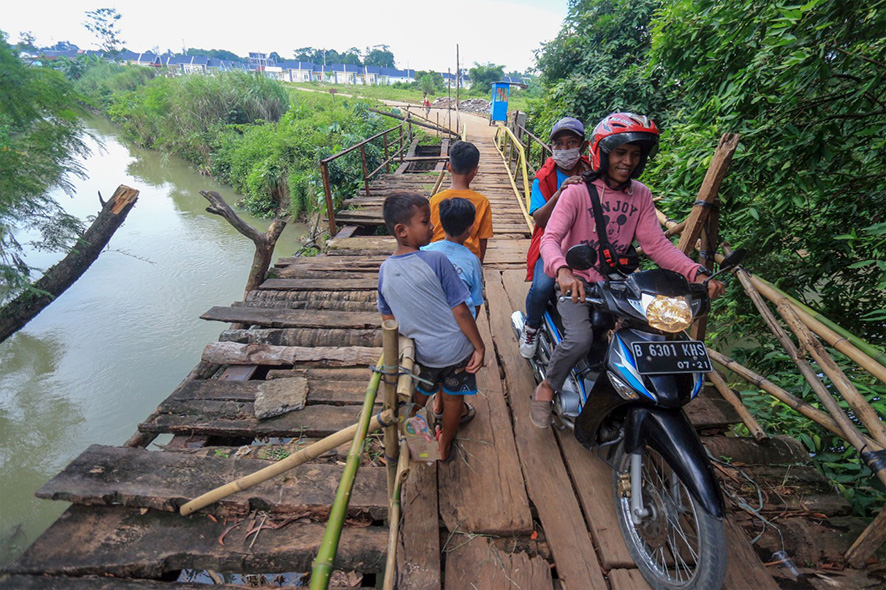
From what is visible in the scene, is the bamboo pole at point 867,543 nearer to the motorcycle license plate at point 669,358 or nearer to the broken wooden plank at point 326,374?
the motorcycle license plate at point 669,358

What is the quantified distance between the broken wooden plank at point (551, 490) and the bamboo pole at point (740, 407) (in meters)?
1.08

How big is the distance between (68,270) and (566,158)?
6.63 meters

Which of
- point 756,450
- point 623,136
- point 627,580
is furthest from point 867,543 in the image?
point 623,136

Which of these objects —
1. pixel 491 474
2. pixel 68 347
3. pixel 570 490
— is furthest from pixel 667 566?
pixel 68 347

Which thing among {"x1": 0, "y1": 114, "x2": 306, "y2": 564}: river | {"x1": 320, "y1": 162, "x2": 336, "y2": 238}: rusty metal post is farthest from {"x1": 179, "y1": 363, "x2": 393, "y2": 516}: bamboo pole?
{"x1": 320, "y1": 162, "x2": 336, "y2": 238}: rusty metal post

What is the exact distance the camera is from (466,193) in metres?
2.65

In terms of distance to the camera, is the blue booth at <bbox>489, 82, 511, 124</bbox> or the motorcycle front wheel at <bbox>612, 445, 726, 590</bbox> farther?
the blue booth at <bbox>489, 82, 511, 124</bbox>

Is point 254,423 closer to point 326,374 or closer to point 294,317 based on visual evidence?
point 326,374

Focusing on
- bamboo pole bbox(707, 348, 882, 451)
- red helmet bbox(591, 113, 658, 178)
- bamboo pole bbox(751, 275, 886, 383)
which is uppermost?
red helmet bbox(591, 113, 658, 178)

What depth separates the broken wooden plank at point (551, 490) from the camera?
5.57 ft

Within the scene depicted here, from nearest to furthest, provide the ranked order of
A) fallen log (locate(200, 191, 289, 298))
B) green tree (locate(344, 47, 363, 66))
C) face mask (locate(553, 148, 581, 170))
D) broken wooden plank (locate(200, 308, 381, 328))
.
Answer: face mask (locate(553, 148, 581, 170)) → broken wooden plank (locate(200, 308, 381, 328)) → fallen log (locate(200, 191, 289, 298)) → green tree (locate(344, 47, 363, 66))

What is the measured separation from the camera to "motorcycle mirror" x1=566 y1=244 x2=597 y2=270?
1656 millimetres

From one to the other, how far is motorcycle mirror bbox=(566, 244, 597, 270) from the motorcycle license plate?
36 centimetres

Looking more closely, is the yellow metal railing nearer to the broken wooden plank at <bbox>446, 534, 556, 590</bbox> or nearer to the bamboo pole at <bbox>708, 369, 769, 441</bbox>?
the bamboo pole at <bbox>708, 369, 769, 441</bbox>
